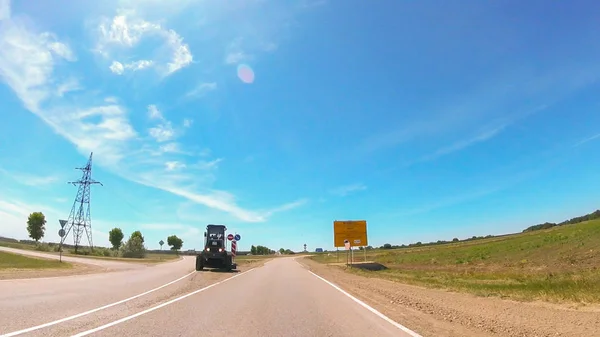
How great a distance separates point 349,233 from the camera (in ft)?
182

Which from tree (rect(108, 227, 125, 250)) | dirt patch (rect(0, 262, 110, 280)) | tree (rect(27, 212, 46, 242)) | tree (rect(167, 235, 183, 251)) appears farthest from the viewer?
tree (rect(167, 235, 183, 251))

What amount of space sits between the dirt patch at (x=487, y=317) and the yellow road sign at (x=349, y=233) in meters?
41.6

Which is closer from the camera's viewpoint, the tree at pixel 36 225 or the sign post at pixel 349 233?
the sign post at pixel 349 233

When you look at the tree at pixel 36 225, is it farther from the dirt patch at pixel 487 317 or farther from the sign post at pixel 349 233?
the dirt patch at pixel 487 317

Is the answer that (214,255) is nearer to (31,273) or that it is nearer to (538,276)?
(31,273)

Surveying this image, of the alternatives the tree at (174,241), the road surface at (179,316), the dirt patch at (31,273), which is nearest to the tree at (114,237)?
the tree at (174,241)

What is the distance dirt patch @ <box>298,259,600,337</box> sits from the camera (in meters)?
7.93

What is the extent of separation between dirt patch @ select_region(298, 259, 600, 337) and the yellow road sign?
41.6 m

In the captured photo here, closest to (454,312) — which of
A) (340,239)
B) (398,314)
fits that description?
(398,314)

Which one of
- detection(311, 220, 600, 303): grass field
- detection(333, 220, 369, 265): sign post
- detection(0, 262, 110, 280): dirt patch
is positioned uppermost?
detection(333, 220, 369, 265): sign post

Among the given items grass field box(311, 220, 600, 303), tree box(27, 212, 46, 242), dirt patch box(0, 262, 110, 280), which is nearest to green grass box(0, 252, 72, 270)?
dirt patch box(0, 262, 110, 280)

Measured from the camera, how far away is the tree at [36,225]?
103 metres

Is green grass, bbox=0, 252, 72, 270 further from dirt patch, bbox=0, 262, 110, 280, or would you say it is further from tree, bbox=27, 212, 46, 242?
tree, bbox=27, 212, 46, 242

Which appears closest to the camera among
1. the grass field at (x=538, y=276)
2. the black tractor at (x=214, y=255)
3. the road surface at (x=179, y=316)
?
the road surface at (x=179, y=316)
